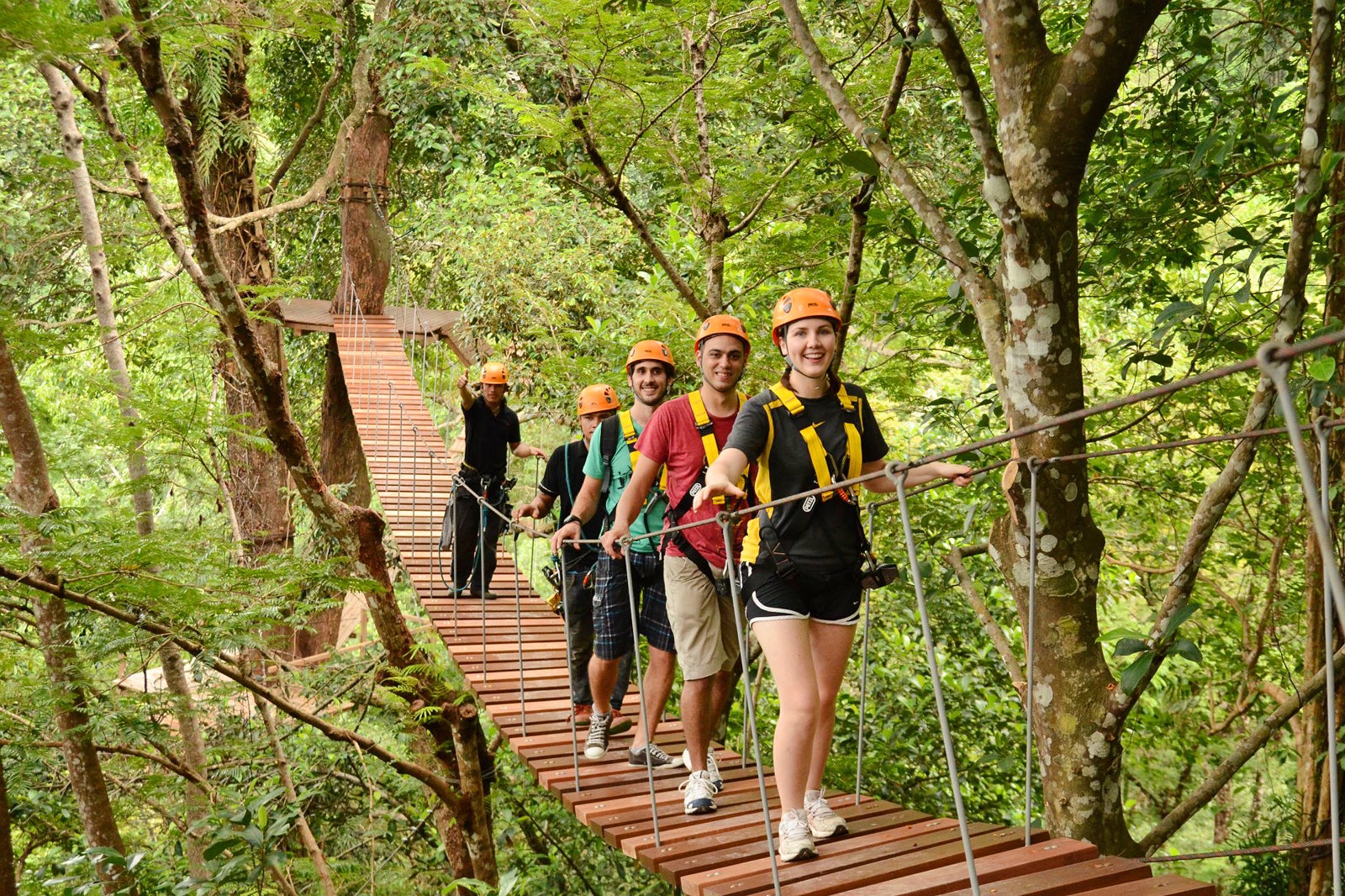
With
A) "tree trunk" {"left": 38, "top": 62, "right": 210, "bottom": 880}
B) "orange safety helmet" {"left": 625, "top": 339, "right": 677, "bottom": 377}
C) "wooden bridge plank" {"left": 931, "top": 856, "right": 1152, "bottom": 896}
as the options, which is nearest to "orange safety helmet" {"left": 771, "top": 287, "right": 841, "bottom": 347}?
"orange safety helmet" {"left": 625, "top": 339, "right": 677, "bottom": 377}

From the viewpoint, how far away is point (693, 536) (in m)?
2.43

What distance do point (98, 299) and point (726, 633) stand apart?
7.90 ft

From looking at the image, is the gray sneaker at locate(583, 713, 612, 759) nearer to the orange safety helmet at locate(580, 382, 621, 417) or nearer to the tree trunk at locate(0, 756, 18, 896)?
the orange safety helmet at locate(580, 382, 621, 417)

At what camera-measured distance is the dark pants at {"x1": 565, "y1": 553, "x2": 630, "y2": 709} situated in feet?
9.99

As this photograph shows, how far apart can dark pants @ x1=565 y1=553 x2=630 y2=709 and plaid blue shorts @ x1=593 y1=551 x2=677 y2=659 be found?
0.12 meters

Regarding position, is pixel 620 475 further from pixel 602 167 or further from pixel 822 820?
pixel 822 820

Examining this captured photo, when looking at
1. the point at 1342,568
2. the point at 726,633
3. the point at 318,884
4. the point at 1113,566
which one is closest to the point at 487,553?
the point at 318,884

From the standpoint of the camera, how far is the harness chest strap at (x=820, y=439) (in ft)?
6.52

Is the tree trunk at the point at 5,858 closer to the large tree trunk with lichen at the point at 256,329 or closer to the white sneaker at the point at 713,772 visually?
the white sneaker at the point at 713,772

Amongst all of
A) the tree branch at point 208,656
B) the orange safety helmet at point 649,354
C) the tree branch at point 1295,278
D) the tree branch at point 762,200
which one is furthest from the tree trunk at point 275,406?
the tree branch at point 1295,278

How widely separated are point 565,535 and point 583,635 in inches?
23.0

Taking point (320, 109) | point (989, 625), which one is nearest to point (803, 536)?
point (989, 625)

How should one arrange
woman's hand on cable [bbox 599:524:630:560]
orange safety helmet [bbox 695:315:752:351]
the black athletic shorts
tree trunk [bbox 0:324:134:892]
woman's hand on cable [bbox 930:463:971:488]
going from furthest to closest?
tree trunk [bbox 0:324:134:892] → woman's hand on cable [bbox 599:524:630:560] → orange safety helmet [bbox 695:315:752:351] → the black athletic shorts → woman's hand on cable [bbox 930:463:971:488]

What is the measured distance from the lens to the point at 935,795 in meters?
4.22
